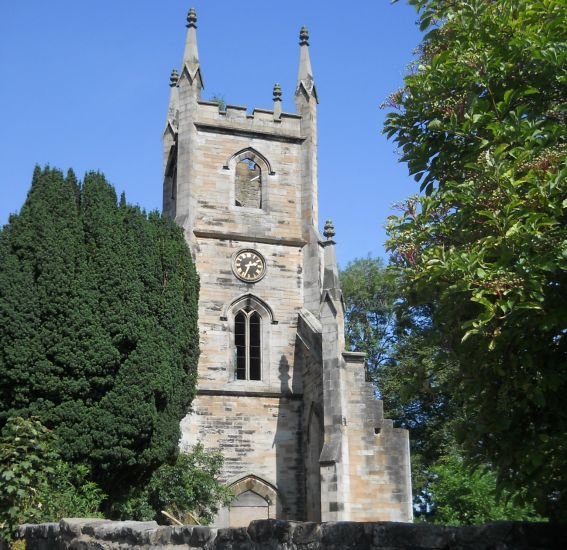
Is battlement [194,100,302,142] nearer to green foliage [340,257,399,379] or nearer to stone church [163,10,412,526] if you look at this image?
stone church [163,10,412,526]

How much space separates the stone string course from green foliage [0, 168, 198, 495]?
402 inches

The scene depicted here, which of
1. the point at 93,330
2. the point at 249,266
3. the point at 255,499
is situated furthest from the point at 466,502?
the point at 93,330

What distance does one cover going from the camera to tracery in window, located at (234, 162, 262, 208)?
26.3 meters

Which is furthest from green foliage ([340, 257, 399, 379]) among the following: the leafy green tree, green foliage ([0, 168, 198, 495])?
green foliage ([0, 168, 198, 495])

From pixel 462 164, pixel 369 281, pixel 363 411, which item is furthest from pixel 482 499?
pixel 369 281

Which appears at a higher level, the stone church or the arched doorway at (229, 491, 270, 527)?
the stone church

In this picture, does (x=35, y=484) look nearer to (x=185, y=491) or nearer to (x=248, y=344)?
(x=185, y=491)

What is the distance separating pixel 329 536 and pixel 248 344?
61.9 feet

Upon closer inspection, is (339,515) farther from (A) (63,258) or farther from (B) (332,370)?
(A) (63,258)

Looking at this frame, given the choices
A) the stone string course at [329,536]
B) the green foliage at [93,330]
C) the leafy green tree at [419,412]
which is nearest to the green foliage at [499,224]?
the stone string course at [329,536]

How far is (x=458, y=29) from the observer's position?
7582 millimetres

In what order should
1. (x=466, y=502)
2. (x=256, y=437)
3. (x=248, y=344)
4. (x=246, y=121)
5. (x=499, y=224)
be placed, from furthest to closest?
(x=246, y=121) < (x=248, y=344) < (x=256, y=437) < (x=466, y=502) < (x=499, y=224)

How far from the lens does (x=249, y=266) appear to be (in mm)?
24688

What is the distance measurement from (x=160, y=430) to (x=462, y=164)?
1328 centimetres
